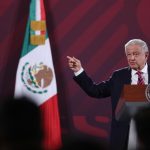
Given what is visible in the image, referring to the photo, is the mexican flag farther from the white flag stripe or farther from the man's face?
the man's face

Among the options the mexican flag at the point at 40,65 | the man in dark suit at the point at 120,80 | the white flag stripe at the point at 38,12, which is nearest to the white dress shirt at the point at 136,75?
the man in dark suit at the point at 120,80

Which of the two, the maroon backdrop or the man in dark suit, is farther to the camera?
the maroon backdrop

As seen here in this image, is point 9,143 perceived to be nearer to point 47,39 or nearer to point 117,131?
point 117,131

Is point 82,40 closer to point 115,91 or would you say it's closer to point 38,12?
point 38,12

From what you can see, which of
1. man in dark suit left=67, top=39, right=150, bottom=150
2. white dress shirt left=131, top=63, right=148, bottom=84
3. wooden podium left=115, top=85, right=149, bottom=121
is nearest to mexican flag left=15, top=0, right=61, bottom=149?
man in dark suit left=67, top=39, right=150, bottom=150

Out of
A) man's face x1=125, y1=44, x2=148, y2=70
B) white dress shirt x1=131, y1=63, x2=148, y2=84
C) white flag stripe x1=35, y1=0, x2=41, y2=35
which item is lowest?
white dress shirt x1=131, y1=63, x2=148, y2=84

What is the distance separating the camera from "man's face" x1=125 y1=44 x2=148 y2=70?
10.9 feet

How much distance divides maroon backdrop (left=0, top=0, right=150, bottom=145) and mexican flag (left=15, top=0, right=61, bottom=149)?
119 millimetres

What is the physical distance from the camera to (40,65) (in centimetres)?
562

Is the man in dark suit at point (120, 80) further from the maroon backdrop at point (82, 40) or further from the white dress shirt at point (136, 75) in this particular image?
the maroon backdrop at point (82, 40)

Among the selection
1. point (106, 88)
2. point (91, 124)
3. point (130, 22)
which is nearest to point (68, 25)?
point (130, 22)

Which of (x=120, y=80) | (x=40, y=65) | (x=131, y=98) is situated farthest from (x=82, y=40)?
(x=131, y=98)

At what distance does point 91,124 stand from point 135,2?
175 cm

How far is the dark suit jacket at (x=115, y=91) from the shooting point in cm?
329
